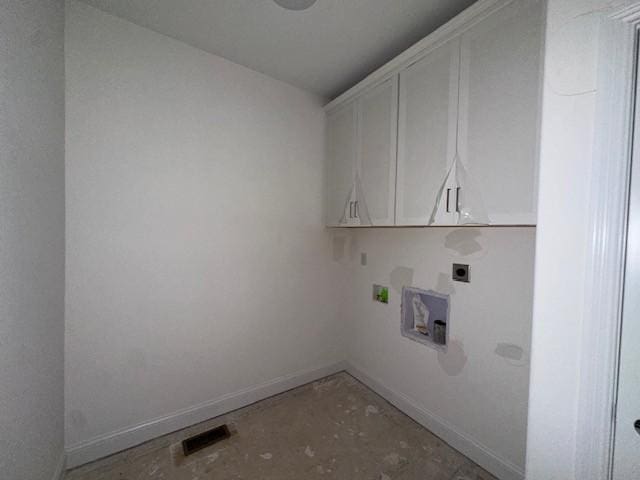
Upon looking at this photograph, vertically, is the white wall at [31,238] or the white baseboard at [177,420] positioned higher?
the white wall at [31,238]

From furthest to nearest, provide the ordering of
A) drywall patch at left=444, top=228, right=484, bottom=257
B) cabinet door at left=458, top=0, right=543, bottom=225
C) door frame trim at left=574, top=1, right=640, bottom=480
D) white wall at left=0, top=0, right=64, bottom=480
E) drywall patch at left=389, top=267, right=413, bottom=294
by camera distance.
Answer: drywall patch at left=389, top=267, right=413, bottom=294
drywall patch at left=444, top=228, right=484, bottom=257
cabinet door at left=458, top=0, right=543, bottom=225
white wall at left=0, top=0, right=64, bottom=480
door frame trim at left=574, top=1, right=640, bottom=480

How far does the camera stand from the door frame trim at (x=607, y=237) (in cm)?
61

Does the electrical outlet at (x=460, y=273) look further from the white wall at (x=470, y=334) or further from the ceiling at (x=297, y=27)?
the ceiling at (x=297, y=27)

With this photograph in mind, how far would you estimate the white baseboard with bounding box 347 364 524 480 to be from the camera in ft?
4.48

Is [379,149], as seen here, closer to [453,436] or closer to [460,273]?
[460,273]

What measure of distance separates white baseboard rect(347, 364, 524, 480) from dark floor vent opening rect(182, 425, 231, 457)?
1.25 m

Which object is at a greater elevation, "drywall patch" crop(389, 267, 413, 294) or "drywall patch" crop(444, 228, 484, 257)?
"drywall patch" crop(444, 228, 484, 257)

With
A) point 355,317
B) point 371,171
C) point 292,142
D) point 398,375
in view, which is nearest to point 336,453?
point 398,375

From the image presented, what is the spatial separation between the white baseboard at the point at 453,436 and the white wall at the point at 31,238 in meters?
2.10

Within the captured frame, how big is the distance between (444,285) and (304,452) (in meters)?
1.44

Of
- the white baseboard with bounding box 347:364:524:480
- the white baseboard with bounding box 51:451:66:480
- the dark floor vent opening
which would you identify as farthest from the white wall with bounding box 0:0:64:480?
the white baseboard with bounding box 347:364:524:480

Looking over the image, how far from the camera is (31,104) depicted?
103cm

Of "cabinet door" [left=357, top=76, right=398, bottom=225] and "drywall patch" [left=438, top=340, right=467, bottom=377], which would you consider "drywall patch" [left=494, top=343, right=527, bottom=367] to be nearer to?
"drywall patch" [left=438, top=340, right=467, bottom=377]

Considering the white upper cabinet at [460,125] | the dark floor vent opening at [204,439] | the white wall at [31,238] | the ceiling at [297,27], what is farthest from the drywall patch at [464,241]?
the white wall at [31,238]
